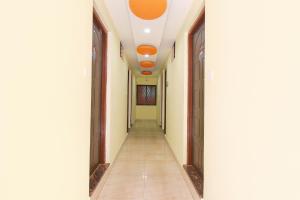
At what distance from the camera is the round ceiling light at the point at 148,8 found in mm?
3055

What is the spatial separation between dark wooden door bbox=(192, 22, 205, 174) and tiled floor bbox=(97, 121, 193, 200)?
18.9 inches

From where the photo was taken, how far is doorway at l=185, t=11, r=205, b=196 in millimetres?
3258

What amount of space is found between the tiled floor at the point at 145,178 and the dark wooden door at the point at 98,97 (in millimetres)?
414

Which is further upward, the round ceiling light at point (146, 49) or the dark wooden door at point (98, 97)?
the round ceiling light at point (146, 49)

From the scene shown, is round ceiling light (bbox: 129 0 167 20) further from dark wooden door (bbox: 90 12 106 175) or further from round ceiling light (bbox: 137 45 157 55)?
round ceiling light (bbox: 137 45 157 55)
